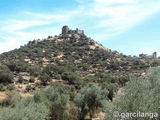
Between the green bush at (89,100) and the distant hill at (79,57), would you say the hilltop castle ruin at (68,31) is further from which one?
the green bush at (89,100)

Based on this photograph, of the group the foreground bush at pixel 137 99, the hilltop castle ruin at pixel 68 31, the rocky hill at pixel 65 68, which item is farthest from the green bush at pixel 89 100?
the hilltop castle ruin at pixel 68 31

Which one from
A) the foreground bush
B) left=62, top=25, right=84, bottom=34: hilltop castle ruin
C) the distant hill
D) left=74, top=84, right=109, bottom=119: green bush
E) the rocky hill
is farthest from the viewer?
left=62, top=25, right=84, bottom=34: hilltop castle ruin

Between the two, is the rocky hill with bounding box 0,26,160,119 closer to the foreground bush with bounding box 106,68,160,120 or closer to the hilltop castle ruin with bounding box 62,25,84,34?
the hilltop castle ruin with bounding box 62,25,84,34

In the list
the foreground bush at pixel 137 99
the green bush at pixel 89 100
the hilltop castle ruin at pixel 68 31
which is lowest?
the green bush at pixel 89 100

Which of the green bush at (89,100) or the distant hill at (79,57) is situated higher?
the distant hill at (79,57)

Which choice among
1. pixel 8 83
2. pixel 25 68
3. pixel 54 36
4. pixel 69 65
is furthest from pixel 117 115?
pixel 54 36

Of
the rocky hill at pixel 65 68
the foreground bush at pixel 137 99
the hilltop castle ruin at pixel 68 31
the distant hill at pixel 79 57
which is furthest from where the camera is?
the hilltop castle ruin at pixel 68 31

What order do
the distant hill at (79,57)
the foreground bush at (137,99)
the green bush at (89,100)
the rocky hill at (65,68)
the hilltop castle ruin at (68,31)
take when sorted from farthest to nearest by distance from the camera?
the hilltop castle ruin at (68,31) < the distant hill at (79,57) < the rocky hill at (65,68) < the green bush at (89,100) < the foreground bush at (137,99)

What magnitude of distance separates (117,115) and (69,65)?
8032cm

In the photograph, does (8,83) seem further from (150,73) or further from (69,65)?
(150,73)

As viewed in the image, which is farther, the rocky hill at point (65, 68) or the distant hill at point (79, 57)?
the distant hill at point (79, 57)

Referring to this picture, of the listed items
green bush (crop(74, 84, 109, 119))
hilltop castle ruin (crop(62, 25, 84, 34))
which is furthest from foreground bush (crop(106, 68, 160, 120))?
hilltop castle ruin (crop(62, 25, 84, 34))

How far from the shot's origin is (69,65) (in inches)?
3600

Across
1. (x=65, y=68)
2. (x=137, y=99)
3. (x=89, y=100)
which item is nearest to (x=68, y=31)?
(x=65, y=68)
